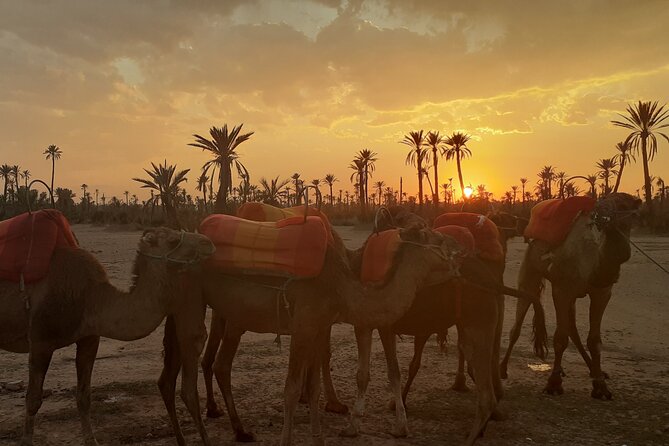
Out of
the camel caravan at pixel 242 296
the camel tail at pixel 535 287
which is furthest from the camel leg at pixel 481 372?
the camel tail at pixel 535 287

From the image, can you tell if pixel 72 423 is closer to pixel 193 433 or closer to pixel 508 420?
pixel 193 433

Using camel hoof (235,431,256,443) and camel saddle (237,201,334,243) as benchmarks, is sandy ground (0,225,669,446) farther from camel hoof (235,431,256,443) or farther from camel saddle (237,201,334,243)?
camel saddle (237,201,334,243)

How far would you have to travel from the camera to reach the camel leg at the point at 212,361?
20.5ft

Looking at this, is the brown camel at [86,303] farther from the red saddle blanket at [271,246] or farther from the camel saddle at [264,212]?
the camel saddle at [264,212]

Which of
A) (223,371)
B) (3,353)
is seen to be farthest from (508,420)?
(3,353)

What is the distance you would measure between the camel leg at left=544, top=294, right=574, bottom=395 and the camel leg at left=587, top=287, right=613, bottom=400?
1.00 ft

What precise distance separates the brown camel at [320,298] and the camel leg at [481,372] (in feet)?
2.51

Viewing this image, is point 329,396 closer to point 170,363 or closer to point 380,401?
point 380,401

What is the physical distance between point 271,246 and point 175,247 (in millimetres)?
907

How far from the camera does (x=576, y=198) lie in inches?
297

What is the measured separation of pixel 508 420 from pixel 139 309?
A: 14.1 feet

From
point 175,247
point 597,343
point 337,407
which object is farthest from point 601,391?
point 175,247

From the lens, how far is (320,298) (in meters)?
5.02

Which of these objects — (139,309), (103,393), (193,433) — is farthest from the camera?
(103,393)
